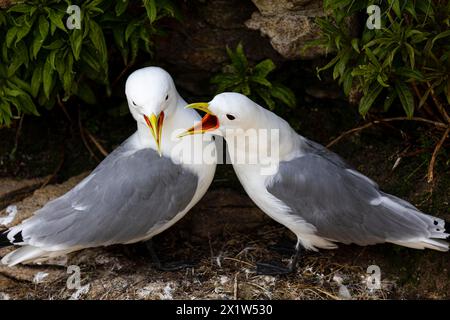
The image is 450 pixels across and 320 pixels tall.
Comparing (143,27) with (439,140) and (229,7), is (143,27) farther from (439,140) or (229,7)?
(439,140)

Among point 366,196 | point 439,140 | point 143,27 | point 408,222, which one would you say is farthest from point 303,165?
point 143,27

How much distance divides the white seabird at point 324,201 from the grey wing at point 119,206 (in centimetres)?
38

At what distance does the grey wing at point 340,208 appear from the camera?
401 cm

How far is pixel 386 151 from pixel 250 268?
1.22m

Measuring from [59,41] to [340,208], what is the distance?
187 cm

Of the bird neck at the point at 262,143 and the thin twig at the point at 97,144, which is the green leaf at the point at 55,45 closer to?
the thin twig at the point at 97,144

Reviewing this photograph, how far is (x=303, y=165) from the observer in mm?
4105

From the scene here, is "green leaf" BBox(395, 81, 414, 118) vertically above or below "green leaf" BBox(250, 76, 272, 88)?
below

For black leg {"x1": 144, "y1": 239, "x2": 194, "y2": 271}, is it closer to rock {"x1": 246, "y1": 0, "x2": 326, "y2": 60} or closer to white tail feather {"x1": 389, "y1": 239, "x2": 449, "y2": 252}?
white tail feather {"x1": 389, "y1": 239, "x2": 449, "y2": 252}

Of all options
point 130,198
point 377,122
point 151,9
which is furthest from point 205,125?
point 377,122

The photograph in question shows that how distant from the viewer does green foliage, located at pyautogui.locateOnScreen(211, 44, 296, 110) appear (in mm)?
4504

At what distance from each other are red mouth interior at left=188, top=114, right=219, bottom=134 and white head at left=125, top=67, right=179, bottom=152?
21 cm

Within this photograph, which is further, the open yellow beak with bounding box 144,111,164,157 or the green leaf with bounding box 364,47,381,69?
the green leaf with bounding box 364,47,381,69

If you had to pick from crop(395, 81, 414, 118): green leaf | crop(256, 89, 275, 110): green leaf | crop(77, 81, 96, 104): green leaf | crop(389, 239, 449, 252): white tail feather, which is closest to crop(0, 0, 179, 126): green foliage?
crop(77, 81, 96, 104): green leaf
